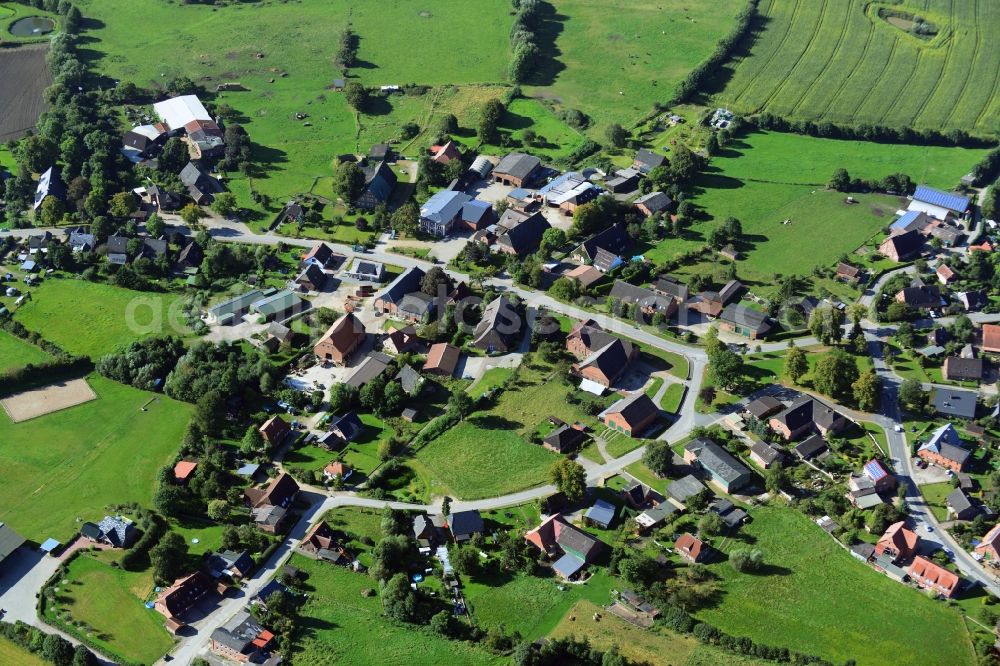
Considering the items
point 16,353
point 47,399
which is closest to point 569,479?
point 47,399

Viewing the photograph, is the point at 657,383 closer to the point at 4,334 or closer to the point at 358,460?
the point at 358,460

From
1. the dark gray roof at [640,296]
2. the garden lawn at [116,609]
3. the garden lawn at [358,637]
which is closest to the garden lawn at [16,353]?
the garden lawn at [116,609]

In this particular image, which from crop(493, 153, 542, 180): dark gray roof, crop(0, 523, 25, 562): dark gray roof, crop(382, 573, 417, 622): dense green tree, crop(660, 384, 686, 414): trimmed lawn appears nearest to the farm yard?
crop(660, 384, 686, 414): trimmed lawn

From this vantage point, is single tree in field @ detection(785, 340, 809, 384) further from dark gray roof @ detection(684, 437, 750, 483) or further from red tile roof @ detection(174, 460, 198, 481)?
red tile roof @ detection(174, 460, 198, 481)

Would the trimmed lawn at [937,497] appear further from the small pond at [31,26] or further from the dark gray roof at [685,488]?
the small pond at [31,26]

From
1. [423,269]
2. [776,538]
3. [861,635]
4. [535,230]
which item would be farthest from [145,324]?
[861,635]

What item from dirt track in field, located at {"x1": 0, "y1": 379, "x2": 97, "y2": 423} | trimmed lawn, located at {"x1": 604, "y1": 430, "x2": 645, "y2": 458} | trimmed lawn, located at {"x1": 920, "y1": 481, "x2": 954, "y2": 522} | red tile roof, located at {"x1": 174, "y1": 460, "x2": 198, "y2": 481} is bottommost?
dirt track in field, located at {"x1": 0, "y1": 379, "x2": 97, "y2": 423}
